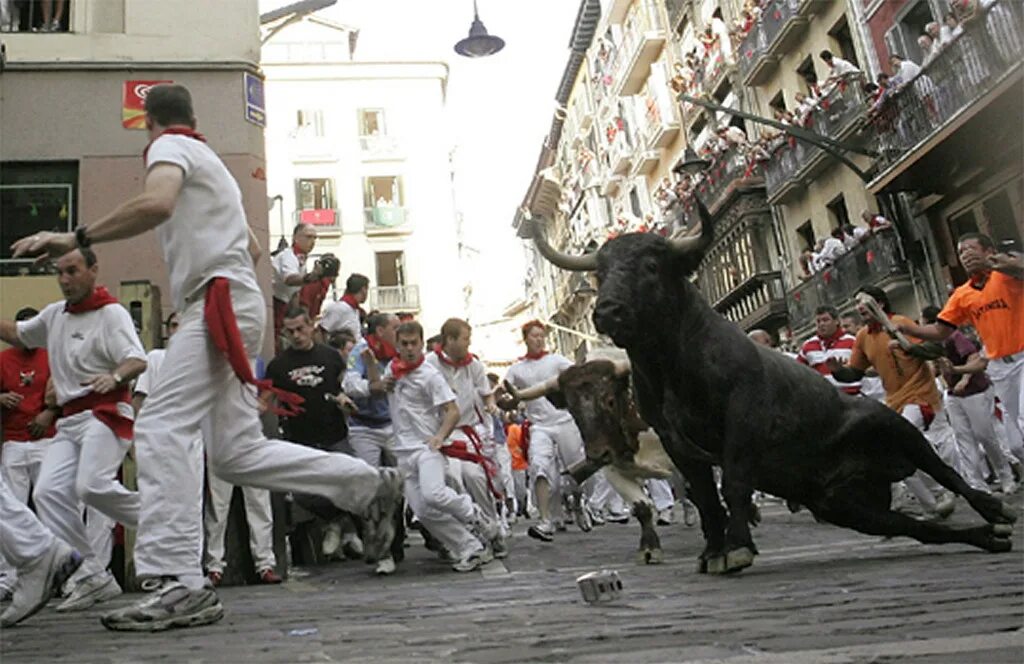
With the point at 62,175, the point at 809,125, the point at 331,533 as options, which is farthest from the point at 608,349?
the point at 809,125

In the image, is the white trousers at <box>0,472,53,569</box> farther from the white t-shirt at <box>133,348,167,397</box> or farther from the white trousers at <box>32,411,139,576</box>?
the white t-shirt at <box>133,348,167,397</box>

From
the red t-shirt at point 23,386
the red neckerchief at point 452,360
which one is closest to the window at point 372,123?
the red neckerchief at point 452,360

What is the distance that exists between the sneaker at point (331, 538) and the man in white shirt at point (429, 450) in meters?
1.16

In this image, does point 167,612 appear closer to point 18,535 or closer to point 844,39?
point 18,535

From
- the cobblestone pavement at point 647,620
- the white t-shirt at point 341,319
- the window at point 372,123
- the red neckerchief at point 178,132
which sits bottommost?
the cobblestone pavement at point 647,620

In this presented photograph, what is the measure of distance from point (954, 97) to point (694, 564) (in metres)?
15.4

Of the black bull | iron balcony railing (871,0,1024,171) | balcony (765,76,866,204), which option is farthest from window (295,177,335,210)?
the black bull

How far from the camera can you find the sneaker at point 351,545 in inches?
340

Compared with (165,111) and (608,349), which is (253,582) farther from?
(165,111)

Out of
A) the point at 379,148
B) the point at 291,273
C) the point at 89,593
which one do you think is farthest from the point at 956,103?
the point at 379,148

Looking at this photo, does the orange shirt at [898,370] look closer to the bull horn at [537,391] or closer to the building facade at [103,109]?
the bull horn at [537,391]

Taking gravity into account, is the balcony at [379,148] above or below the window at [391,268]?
above

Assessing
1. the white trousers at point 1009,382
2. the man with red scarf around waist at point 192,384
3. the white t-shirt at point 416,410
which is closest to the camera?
the man with red scarf around waist at point 192,384

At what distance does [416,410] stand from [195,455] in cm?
360
